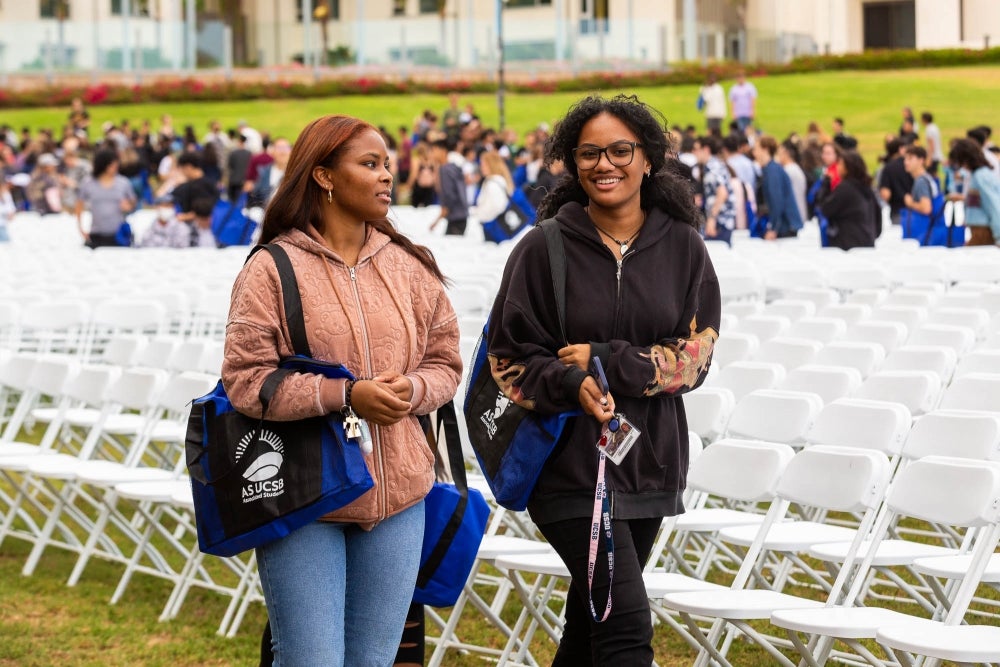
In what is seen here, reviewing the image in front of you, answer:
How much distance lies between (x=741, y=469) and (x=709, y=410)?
79cm

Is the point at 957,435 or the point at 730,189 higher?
the point at 730,189

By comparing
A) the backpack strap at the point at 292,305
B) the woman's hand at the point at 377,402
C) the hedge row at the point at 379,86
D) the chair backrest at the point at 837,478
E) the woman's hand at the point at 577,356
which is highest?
the hedge row at the point at 379,86

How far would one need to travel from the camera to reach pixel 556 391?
156 inches

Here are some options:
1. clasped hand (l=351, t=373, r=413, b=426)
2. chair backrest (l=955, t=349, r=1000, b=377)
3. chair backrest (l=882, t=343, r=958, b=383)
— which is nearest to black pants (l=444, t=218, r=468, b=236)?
chair backrest (l=882, t=343, r=958, b=383)

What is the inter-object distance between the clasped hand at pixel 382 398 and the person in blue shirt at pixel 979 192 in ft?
36.5

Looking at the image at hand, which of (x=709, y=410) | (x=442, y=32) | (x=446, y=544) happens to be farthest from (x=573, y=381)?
(x=442, y=32)

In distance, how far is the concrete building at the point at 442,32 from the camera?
53844 mm

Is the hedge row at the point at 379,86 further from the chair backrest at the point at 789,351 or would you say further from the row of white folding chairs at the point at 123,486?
the row of white folding chairs at the point at 123,486

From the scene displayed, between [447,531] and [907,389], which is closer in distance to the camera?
[447,531]

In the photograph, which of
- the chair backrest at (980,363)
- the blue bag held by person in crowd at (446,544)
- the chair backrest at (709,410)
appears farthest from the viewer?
the chair backrest at (980,363)

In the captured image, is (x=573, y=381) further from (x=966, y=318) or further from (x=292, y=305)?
(x=966, y=318)

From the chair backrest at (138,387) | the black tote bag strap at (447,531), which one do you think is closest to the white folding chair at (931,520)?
the black tote bag strap at (447,531)

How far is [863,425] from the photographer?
18.3 ft

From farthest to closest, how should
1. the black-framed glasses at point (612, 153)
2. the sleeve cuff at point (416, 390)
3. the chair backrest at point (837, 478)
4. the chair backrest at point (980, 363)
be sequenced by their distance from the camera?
the chair backrest at point (980, 363) < the chair backrest at point (837, 478) < the black-framed glasses at point (612, 153) < the sleeve cuff at point (416, 390)
